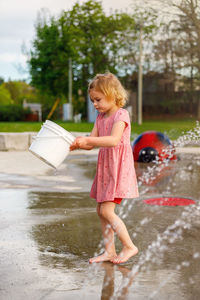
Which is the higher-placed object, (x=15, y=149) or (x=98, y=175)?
(x=98, y=175)

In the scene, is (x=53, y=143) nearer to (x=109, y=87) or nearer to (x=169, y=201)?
(x=109, y=87)

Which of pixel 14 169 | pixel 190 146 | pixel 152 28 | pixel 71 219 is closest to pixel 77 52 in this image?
pixel 152 28

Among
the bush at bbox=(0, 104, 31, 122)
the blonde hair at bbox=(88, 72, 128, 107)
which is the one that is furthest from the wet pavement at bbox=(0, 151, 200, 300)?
the bush at bbox=(0, 104, 31, 122)

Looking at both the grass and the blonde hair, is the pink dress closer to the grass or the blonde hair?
the blonde hair

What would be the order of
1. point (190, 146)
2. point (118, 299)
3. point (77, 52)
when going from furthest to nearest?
point (77, 52)
point (190, 146)
point (118, 299)

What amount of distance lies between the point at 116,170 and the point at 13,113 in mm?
40704

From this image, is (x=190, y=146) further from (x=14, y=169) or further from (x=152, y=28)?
(x=152, y=28)

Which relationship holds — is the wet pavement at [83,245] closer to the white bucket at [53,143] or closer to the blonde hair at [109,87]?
the white bucket at [53,143]

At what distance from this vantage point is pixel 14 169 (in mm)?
8594

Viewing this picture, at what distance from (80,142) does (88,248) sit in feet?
3.11

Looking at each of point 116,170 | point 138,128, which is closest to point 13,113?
point 138,128

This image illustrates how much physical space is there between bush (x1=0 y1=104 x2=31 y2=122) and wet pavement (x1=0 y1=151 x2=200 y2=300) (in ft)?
120

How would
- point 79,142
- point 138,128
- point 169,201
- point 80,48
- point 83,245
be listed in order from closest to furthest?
point 79,142, point 83,245, point 169,201, point 138,128, point 80,48

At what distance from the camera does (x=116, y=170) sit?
3.42 meters
